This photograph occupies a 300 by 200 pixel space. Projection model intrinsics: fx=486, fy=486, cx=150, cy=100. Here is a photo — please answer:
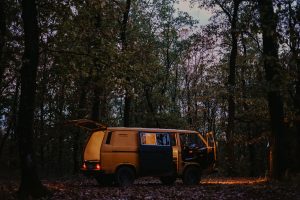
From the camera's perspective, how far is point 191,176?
21.2 m

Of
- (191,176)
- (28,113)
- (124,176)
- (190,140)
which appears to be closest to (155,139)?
(190,140)

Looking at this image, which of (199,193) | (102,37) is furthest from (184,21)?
(199,193)

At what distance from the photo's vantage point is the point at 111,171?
19.3 meters

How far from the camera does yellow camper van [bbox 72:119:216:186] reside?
19375 mm

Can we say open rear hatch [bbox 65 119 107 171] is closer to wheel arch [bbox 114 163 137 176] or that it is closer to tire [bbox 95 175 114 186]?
tire [bbox 95 175 114 186]

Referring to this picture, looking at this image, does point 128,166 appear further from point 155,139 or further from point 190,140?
point 190,140

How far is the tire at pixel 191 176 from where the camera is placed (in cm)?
2105

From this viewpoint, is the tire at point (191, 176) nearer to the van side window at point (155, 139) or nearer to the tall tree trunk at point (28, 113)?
the van side window at point (155, 139)

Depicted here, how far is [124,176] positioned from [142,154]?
1193mm

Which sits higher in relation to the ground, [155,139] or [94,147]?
A: [155,139]

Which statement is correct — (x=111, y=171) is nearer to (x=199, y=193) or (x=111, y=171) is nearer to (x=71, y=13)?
(x=199, y=193)

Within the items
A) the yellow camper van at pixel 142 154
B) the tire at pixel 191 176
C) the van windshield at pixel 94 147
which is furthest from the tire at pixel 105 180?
the tire at pixel 191 176

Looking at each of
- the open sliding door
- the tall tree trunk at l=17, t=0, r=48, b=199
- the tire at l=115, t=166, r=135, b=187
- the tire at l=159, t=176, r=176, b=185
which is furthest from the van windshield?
the tall tree trunk at l=17, t=0, r=48, b=199

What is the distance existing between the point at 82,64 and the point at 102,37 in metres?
1.48
